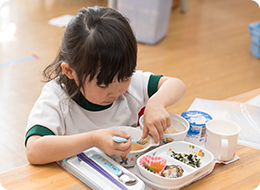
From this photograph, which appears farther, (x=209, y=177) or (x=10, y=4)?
(x=10, y=4)

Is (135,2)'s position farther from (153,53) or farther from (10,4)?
(10,4)

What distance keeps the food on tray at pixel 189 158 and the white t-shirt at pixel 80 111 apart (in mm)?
283

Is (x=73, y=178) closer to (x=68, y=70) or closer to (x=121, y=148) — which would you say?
(x=121, y=148)

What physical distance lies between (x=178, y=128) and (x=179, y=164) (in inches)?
6.2

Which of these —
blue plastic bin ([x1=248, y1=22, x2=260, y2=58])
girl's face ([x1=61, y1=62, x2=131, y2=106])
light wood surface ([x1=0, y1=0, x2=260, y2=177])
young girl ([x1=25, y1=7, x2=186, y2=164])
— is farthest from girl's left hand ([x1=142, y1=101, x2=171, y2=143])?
blue plastic bin ([x1=248, y1=22, x2=260, y2=58])

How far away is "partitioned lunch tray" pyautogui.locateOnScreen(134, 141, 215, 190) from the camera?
2.20 ft

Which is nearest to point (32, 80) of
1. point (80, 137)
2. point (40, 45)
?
point (40, 45)

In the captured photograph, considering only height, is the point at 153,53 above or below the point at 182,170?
below

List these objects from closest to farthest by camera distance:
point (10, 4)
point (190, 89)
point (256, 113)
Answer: point (256, 113), point (190, 89), point (10, 4)

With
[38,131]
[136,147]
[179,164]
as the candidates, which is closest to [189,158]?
[179,164]

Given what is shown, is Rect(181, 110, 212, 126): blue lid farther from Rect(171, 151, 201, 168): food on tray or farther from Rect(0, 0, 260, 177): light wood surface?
Rect(0, 0, 260, 177): light wood surface

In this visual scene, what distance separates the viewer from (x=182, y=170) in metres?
0.71

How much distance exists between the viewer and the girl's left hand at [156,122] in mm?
795

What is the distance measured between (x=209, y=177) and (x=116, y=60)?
0.34 metres
